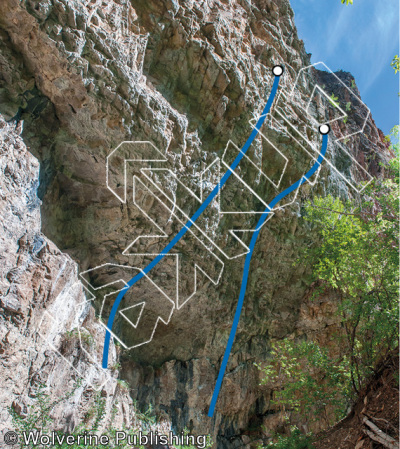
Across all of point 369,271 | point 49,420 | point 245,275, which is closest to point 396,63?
point 369,271

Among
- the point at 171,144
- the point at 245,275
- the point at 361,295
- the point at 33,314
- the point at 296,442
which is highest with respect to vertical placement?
the point at 171,144

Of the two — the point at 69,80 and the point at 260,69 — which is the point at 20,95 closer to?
the point at 69,80

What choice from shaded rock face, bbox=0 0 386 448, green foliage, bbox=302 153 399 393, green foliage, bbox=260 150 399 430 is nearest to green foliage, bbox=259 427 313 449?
green foliage, bbox=260 150 399 430

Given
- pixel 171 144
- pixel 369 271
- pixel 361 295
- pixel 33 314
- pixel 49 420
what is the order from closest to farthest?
pixel 49 420, pixel 33 314, pixel 361 295, pixel 369 271, pixel 171 144

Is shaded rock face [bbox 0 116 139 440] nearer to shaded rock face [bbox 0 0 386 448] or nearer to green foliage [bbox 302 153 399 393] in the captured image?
shaded rock face [bbox 0 0 386 448]

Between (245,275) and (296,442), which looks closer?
(296,442)

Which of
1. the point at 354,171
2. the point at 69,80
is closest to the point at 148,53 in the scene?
the point at 69,80

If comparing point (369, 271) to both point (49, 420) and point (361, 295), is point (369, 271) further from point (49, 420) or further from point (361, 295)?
point (49, 420)

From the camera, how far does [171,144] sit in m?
7.66

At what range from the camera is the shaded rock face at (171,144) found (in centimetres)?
622

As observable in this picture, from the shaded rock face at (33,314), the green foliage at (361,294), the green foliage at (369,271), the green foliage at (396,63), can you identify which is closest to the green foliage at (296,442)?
the green foliage at (361,294)

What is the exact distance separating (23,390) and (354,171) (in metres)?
12.4

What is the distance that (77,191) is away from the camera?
7555 mm

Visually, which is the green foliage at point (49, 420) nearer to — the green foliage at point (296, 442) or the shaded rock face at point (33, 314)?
the shaded rock face at point (33, 314)
